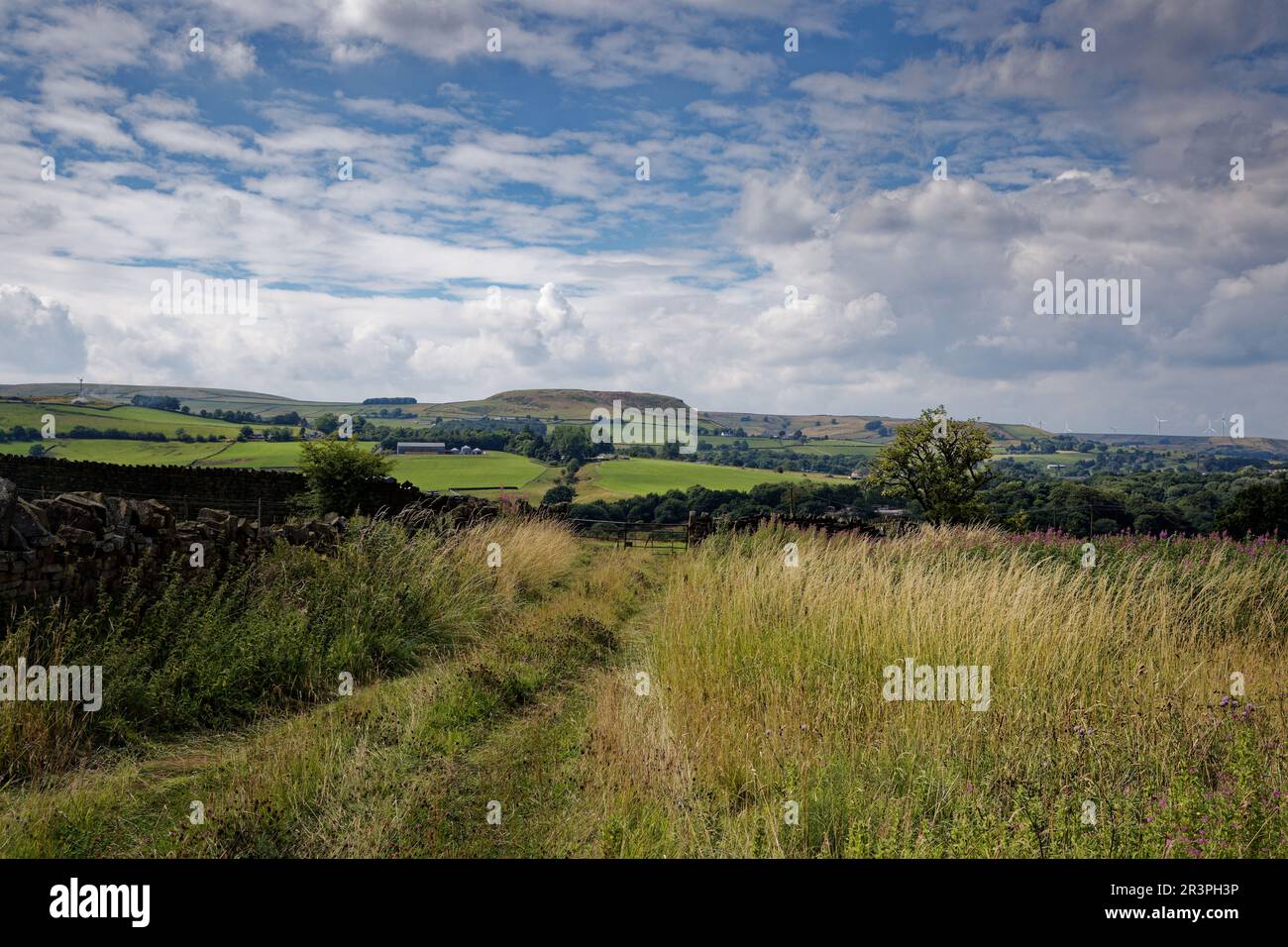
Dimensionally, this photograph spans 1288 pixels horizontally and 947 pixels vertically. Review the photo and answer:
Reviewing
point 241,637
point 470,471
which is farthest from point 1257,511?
point 470,471

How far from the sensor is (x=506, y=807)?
186 inches

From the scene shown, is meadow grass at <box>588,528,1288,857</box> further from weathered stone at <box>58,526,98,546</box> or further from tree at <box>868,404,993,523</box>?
tree at <box>868,404,993,523</box>

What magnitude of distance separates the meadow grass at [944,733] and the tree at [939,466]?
19667 mm

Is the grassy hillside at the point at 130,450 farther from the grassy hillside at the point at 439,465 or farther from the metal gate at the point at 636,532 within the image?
the metal gate at the point at 636,532

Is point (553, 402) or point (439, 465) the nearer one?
point (439, 465)

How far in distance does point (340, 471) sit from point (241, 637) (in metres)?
8.76

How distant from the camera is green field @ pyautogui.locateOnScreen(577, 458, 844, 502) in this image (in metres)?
46.2

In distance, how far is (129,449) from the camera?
39500 millimetres

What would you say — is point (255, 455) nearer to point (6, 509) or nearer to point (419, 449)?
point (419, 449)

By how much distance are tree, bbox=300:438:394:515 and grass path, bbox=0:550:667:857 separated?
8716 millimetres

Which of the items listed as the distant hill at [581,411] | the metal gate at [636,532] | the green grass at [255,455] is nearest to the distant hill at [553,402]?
the distant hill at [581,411]

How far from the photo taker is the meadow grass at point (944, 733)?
3.80 m
